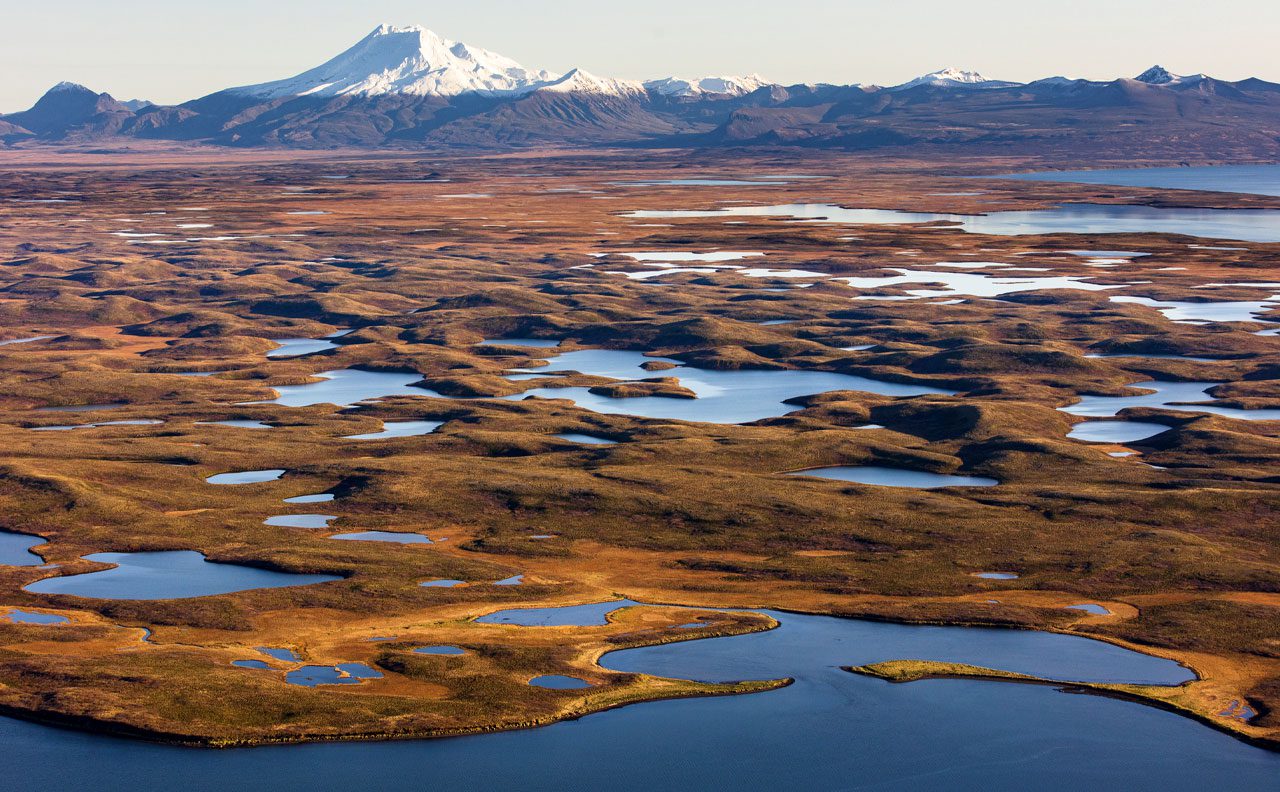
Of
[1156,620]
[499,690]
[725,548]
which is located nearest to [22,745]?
[499,690]

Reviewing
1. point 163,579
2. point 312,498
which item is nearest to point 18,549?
point 163,579

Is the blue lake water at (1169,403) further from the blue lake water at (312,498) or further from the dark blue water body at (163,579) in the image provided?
the dark blue water body at (163,579)

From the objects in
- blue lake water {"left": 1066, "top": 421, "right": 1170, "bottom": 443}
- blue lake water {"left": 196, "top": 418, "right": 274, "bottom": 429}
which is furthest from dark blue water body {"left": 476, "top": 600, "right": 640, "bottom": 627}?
blue lake water {"left": 1066, "top": 421, "right": 1170, "bottom": 443}

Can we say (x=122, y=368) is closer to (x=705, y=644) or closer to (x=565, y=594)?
(x=565, y=594)

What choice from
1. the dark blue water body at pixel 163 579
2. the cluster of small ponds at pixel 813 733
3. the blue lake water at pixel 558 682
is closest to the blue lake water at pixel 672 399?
the dark blue water body at pixel 163 579

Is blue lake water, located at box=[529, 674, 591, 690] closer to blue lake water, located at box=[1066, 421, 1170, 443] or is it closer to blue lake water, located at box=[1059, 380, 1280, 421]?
blue lake water, located at box=[1066, 421, 1170, 443]

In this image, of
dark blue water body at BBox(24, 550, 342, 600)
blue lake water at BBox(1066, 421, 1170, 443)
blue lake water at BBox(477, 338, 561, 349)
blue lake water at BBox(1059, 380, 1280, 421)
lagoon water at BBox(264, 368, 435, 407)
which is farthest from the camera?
blue lake water at BBox(477, 338, 561, 349)

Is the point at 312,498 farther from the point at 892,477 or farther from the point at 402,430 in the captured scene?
the point at 892,477
